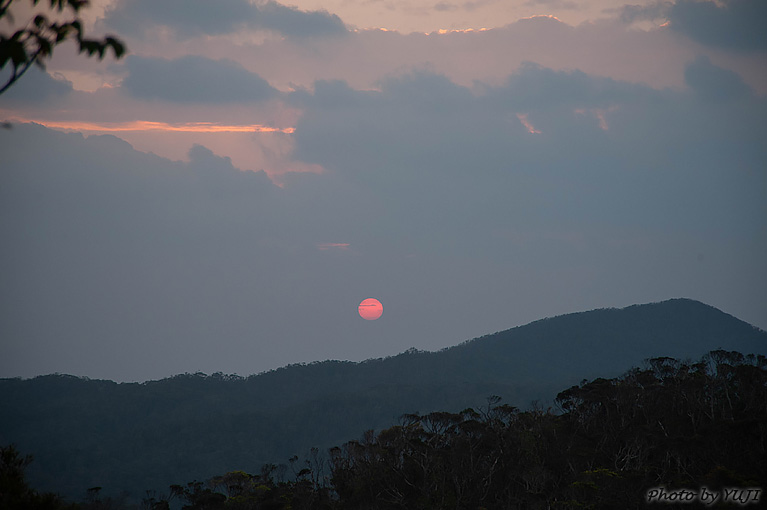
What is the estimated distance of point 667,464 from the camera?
40094 millimetres

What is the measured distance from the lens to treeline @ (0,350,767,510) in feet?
125

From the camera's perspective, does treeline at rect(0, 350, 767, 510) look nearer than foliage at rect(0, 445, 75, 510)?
No

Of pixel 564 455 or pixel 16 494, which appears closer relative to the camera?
pixel 16 494

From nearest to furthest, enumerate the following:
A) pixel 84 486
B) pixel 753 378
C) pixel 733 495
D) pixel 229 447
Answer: pixel 733 495 < pixel 753 378 < pixel 84 486 < pixel 229 447

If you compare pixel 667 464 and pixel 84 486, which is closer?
pixel 667 464

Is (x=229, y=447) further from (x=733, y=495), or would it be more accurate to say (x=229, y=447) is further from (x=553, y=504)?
(x=733, y=495)

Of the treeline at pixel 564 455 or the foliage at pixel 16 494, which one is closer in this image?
the foliage at pixel 16 494

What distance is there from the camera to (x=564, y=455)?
1775 inches

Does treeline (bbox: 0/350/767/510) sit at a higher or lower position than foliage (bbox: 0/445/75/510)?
lower

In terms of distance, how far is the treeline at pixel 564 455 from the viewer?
38.2 m

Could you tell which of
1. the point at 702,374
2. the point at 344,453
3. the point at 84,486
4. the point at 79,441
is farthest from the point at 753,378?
the point at 79,441

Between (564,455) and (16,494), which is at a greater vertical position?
(16,494)

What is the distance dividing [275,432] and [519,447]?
156695 millimetres

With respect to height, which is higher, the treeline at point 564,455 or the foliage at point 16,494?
the foliage at point 16,494
